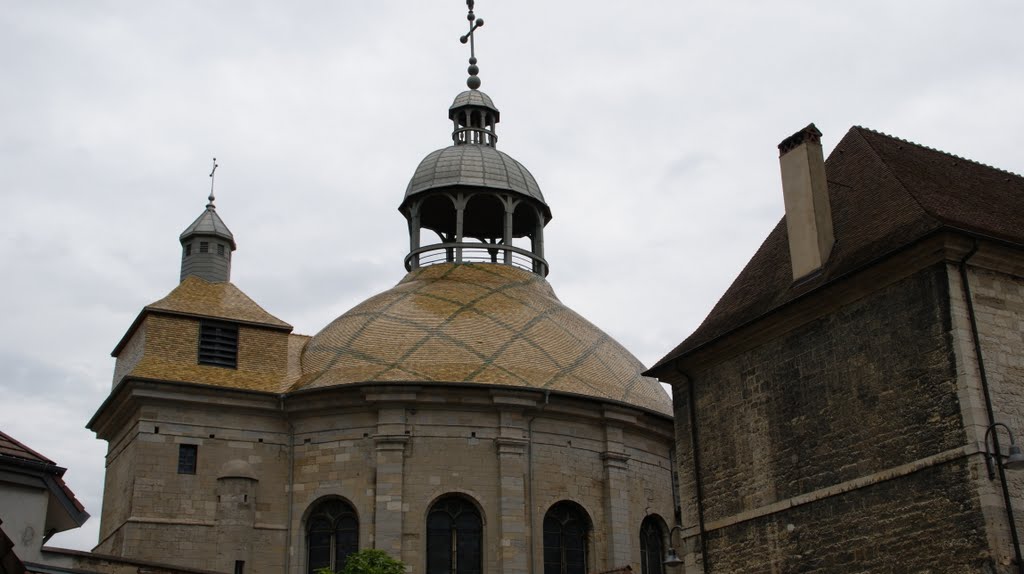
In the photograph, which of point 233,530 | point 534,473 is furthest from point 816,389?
point 233,530

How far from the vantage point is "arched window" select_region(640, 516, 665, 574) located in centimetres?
2944

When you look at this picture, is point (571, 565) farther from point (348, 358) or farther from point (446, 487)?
point (348, 358)

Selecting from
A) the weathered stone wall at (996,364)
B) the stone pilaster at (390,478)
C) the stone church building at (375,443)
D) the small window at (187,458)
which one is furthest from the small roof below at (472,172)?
the weathered stone wall at (996,364)

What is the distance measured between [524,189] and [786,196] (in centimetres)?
1696

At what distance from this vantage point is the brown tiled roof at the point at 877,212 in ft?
56.0

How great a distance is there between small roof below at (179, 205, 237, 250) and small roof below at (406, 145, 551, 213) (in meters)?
5.65

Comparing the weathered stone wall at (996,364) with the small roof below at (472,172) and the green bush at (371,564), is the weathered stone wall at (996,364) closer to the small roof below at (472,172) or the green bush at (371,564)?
the green bush at (371,564)

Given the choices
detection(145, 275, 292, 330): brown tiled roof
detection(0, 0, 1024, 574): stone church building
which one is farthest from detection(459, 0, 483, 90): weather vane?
detection(145, 275, 292, 330): brown tiled roof

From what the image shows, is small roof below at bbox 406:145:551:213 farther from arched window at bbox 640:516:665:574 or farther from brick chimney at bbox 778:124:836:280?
brick chimney at bbox 778:124:836:280

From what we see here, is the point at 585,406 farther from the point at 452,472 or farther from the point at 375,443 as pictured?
the point at 375,443

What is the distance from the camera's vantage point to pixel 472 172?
35.1 m

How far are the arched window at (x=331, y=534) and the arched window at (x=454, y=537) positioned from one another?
1666 millimetres

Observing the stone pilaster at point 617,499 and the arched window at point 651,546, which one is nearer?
the stone pilaster at point 617,499

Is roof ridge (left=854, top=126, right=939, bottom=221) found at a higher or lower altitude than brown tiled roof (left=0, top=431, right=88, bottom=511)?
higher
